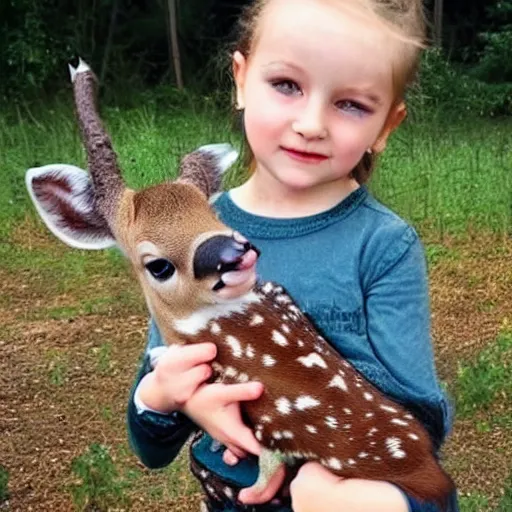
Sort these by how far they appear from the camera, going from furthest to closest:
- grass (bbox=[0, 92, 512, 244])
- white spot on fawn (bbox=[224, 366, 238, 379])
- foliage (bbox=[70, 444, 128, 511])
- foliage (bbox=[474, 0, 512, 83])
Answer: foliage (bbox=[474, 0, 512, 83]) → grass (bbox=[0, 92, 512, 244]) → foliage (bbox=[70, 444, 128, 511]) → white spot on fawn (bbox=[224, 366, 238, 379])

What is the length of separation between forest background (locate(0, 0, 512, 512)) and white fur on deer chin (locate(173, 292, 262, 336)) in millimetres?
476

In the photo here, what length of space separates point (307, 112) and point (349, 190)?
14cm

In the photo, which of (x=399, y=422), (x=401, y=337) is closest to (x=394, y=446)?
(x=399, y=422)

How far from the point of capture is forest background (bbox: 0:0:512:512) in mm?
3889

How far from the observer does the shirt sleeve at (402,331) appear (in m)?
1.40

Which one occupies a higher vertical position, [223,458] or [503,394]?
[223,458]

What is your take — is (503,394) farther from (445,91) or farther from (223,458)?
(445,91)

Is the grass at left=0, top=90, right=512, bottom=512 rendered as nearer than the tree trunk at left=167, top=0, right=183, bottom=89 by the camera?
Yes

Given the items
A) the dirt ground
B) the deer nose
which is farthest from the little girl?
the dirt ground

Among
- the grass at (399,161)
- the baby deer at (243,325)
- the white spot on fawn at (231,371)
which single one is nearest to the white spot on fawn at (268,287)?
the baby deer at (243,325)

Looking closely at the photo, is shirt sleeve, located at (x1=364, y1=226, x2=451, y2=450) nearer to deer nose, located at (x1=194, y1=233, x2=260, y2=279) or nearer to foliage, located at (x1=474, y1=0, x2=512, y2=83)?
deer nose, located at (x1=194, y1=233, x2=260, y2=279)

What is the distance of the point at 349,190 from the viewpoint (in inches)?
58.3

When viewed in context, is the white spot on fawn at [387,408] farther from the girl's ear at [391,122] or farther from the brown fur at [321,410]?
the girl's ear at [391,122]

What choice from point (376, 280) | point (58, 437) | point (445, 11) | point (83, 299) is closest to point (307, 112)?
point (376, 280)
